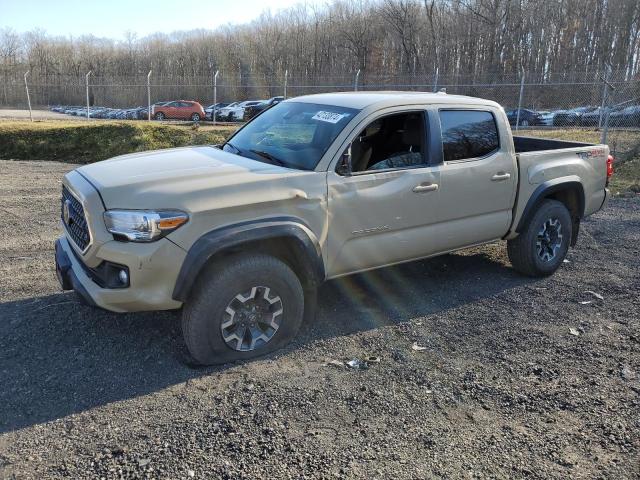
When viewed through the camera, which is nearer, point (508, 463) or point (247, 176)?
point (508, 463)

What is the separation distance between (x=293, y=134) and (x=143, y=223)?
1650 millimetres

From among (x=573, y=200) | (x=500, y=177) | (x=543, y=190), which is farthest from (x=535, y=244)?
(x=500, y=177)

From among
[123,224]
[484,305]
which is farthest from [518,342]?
[123,224]

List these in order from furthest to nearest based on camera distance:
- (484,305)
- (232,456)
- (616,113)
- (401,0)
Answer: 1. (401,0)
2. (616,113)
3. (484,305)
4. (232,456)

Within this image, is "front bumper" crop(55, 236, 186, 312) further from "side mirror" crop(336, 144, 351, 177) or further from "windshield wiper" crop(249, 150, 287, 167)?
"side mirror" crop(336, 144, 351, 177)

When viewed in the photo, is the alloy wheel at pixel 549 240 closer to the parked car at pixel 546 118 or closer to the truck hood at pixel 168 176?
the truck hood at pixel 168 176

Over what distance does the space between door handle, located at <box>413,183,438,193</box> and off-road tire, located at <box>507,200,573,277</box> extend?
1.56m

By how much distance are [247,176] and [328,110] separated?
3.72ft

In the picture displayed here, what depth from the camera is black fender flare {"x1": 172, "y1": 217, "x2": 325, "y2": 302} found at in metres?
3.54

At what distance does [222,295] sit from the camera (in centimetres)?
370

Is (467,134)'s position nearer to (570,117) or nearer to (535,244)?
(535,244)

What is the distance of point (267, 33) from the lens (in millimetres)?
54719

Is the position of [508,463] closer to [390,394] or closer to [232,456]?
[390,394]

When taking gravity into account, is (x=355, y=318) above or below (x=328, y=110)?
below
